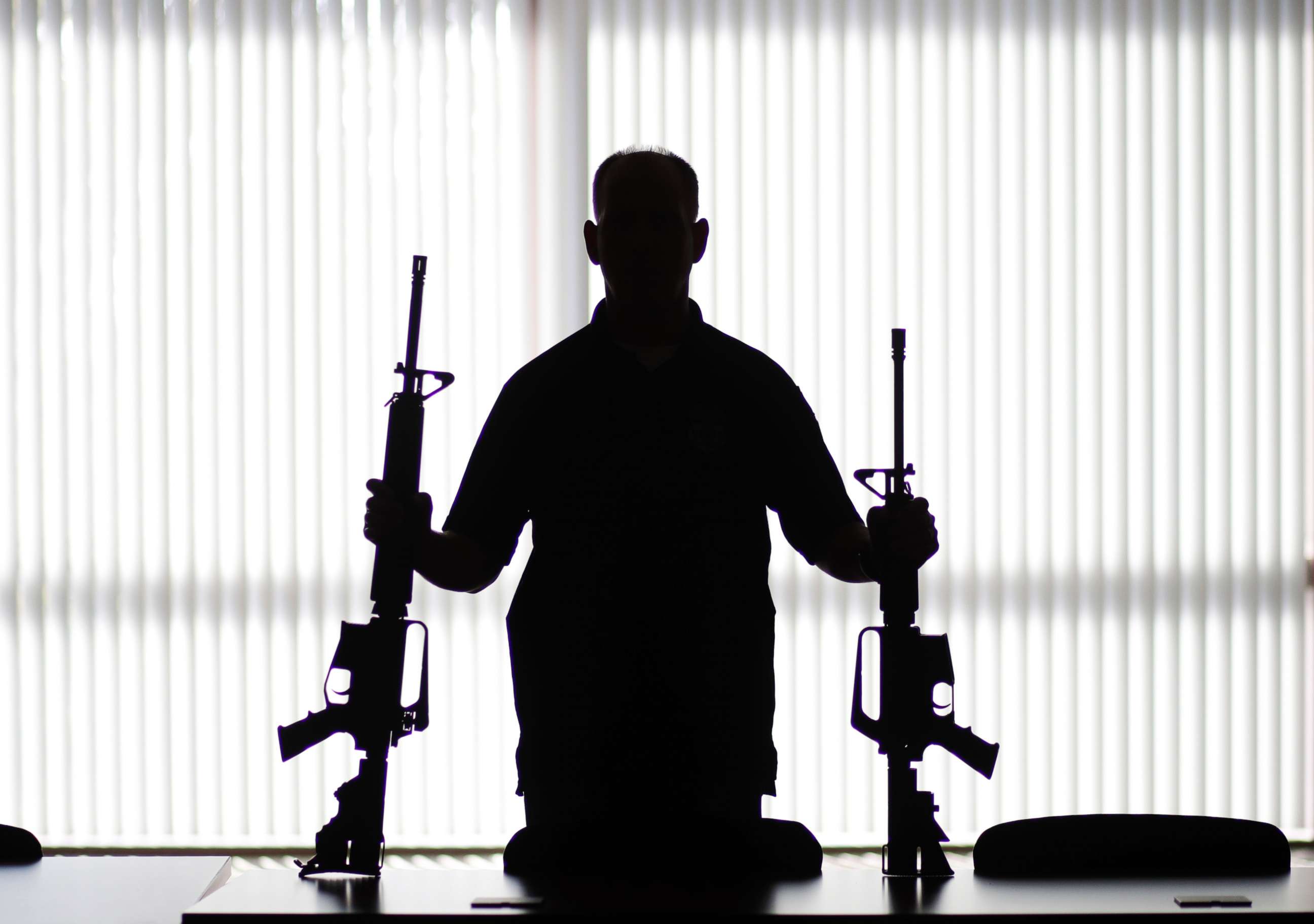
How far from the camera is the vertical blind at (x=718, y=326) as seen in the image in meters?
3.17

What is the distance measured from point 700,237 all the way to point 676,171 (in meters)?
0.12

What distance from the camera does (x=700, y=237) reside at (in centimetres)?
174

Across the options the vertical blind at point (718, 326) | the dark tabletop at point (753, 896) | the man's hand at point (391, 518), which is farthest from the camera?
the vertical blind at point (718, 326)

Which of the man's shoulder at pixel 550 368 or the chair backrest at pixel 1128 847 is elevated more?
→ the man's shoulder at pixel 550 368

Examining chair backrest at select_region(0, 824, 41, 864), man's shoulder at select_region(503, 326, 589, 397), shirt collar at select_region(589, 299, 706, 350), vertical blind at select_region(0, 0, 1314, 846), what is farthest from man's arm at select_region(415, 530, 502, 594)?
vertical blind at select_region(0, 0, 1314, 846)

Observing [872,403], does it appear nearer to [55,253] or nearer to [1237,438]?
[1237,438]

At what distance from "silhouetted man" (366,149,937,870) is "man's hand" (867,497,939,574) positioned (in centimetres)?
10

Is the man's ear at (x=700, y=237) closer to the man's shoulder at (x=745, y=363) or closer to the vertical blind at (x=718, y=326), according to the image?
the man's shoulder at (x=745, y=363)

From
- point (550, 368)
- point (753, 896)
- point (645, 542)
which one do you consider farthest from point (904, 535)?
point (550, 368)

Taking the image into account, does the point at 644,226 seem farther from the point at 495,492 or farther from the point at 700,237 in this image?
the point at 495,492

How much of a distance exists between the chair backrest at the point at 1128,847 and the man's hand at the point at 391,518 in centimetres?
90

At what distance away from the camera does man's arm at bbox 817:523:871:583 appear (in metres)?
1.71

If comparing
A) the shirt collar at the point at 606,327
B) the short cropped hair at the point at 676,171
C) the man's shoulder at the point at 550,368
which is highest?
the short cropped hair at the point at 676,171

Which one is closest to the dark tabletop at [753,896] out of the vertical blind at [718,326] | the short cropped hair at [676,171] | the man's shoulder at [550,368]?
the man's shoulder at [550,368]
